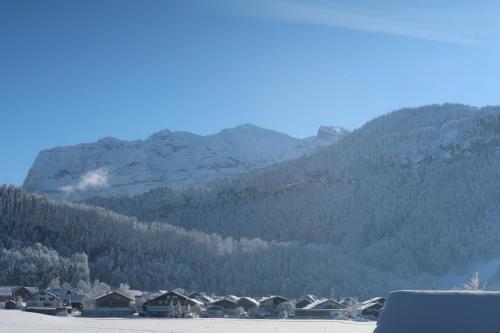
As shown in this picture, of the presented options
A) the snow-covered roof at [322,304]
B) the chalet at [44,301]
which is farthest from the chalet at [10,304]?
the snow-covered roof at [322,304]

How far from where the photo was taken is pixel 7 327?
153ft

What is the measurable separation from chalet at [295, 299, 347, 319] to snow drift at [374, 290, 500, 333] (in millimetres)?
76053

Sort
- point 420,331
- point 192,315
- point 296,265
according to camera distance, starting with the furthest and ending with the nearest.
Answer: point 296,265 → point 192,315 → point 420,331

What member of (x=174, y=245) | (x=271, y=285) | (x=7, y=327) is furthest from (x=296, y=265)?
(x=7, y=327)

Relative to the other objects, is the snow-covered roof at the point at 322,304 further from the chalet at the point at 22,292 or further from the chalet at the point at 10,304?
the chalet at the point at 22,292

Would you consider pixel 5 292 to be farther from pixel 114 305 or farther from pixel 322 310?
pixel 322 310

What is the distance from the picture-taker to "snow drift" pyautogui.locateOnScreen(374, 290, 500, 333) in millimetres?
25875

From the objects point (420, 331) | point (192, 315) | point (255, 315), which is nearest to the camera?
point (420, 331)

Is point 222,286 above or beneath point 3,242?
beneath

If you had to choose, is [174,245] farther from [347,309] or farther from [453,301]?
[453,301]

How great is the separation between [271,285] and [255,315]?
62501 mm

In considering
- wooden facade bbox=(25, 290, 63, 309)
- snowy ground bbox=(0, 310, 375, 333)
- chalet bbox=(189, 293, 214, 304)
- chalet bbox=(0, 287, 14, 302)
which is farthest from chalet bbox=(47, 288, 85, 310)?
snowy ground bbox=(0, 310, 375, 333)

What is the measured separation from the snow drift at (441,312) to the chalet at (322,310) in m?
76.1

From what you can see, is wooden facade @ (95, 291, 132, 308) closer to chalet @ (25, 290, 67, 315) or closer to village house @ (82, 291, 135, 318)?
village house @ (82, 291, 135, 318)
